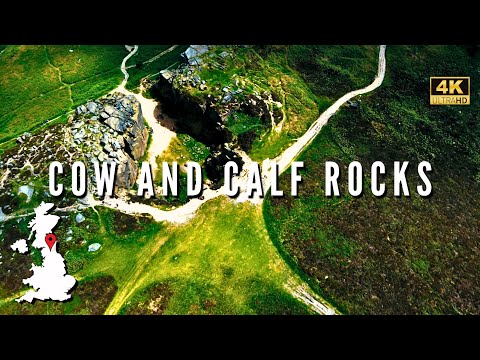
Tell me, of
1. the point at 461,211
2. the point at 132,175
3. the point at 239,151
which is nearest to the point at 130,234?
the point at 132,175

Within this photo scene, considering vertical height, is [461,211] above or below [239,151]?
below

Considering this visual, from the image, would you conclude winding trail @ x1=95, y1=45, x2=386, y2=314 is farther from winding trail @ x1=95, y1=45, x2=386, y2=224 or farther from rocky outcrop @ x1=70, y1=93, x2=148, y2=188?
rocky outcrop @ x1=70, y1=93, x2=148, y2=188

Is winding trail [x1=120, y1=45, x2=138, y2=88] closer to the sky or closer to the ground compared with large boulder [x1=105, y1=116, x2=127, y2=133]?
closer to the sky

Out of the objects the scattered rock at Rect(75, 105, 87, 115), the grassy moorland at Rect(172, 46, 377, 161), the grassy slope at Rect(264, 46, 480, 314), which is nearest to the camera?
the grassy slope at Rect(264, 46, 480, 314)

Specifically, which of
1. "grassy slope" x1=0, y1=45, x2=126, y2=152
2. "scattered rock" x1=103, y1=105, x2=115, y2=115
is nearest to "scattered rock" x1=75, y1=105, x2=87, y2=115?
"scattered rock" x1=103, y1=105, x2=115, y2=115

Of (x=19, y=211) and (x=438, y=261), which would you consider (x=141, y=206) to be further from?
(x=438, y=261)

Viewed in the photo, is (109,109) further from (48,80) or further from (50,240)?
(48,80)
